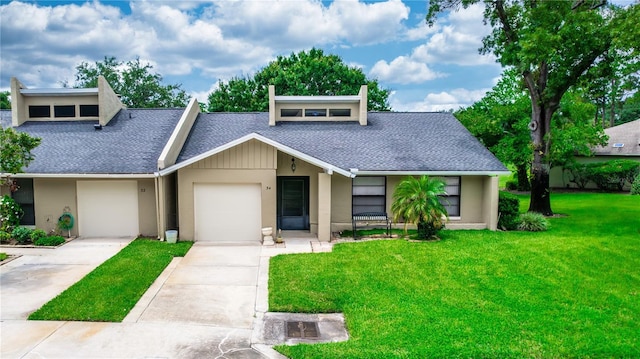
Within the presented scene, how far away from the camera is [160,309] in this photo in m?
8.74

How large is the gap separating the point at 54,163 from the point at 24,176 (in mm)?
1001

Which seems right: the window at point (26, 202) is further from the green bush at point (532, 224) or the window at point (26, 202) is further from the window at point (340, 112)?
the green bush at point (532, 224)

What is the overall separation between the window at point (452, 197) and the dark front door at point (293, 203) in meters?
5.16

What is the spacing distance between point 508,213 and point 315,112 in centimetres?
926

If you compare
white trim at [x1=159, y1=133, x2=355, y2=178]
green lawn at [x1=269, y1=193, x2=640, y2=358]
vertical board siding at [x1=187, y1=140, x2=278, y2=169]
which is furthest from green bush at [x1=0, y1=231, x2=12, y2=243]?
green lawn at [x1=269, y1=193, x2=640, y2=358]

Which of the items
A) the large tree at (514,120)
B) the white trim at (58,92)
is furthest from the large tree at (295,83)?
the white trim at (58,92)

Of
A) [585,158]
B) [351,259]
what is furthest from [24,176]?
[585,158]

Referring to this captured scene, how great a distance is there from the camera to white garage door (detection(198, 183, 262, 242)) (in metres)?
14.7

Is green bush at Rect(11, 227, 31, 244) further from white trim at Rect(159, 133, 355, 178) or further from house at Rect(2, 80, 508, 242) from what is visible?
white trim at Rect(159, 133, 355, 178)

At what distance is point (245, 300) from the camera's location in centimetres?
933

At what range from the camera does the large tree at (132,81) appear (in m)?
41.6

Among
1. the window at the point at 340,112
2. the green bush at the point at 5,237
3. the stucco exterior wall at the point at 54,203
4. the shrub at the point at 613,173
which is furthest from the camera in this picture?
the shrub at the point at 613,173

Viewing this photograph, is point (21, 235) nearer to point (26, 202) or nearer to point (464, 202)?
point (26, 202)

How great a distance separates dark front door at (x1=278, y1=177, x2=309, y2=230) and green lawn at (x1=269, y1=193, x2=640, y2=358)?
10.4 ft
